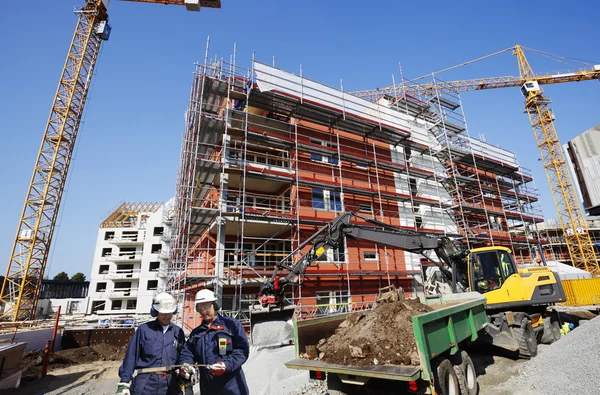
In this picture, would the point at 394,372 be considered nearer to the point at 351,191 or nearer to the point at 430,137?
the point at 351,191

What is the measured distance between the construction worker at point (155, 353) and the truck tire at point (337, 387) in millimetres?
2536

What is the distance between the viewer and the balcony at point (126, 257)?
39656mm

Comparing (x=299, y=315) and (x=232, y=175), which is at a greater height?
(x=232, y=175)

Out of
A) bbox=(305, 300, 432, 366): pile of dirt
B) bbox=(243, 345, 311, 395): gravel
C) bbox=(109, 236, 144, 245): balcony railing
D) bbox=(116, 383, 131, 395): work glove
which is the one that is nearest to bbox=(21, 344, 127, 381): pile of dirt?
bbox=(243, 345, 311, 395): gravel

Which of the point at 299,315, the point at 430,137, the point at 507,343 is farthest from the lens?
the point at 430,137

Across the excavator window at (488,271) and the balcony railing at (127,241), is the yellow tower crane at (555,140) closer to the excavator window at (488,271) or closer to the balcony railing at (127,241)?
the excavator window at (488,271)

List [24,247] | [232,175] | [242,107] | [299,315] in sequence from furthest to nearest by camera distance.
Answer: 1. [24,247]
2. [242,107]
3. [232,175]
4. [299,315]

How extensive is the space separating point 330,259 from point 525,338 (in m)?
9.16

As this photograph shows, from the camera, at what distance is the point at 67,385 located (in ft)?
33.4

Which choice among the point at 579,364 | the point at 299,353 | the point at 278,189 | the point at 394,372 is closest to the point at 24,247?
the point at 278,189

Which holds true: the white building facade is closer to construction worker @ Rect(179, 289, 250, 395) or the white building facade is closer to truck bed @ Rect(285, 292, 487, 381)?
truck bed @ Rect(285, 292, 487, 381)

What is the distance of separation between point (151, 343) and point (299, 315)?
36.1ft

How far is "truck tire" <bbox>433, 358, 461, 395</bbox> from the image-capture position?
4609 millimetres

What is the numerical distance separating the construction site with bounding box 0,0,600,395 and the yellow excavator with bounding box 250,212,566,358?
50 millimetres
